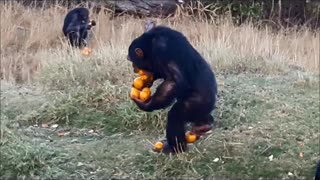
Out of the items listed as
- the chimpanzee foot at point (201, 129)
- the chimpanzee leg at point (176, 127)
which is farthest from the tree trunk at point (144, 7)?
the chimpanzee foot at point (201, 129)

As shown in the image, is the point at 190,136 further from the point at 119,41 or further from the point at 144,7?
the point at 144,7

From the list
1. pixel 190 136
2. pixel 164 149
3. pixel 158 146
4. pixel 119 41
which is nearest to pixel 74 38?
pixel 119 41

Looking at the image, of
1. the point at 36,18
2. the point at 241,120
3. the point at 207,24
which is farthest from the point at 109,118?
the point at 36,18

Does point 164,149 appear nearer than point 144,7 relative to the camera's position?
Yes

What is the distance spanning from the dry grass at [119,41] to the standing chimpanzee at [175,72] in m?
3.42

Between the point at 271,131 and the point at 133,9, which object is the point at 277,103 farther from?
the point at 133,9

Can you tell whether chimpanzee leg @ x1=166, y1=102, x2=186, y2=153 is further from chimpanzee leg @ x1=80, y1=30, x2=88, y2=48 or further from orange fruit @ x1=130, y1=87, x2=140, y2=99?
chimpanzee leg @ x1=80, y1=30, x2=88, y2=48

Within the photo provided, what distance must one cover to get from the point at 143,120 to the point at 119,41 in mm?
4283

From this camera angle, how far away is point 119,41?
37.5ft

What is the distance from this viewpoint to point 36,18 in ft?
46.8

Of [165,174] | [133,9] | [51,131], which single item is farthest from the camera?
[133,9]

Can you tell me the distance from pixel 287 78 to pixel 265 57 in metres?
1.02

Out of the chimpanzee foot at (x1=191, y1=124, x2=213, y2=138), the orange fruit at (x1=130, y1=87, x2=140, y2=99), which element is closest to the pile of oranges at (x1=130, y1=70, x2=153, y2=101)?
the orange fruit at (x1=130, y1=87, x2=140, y2=99)

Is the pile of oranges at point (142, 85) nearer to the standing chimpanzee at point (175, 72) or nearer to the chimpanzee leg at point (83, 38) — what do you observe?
the standing chimpanzee at point (175, 72)
